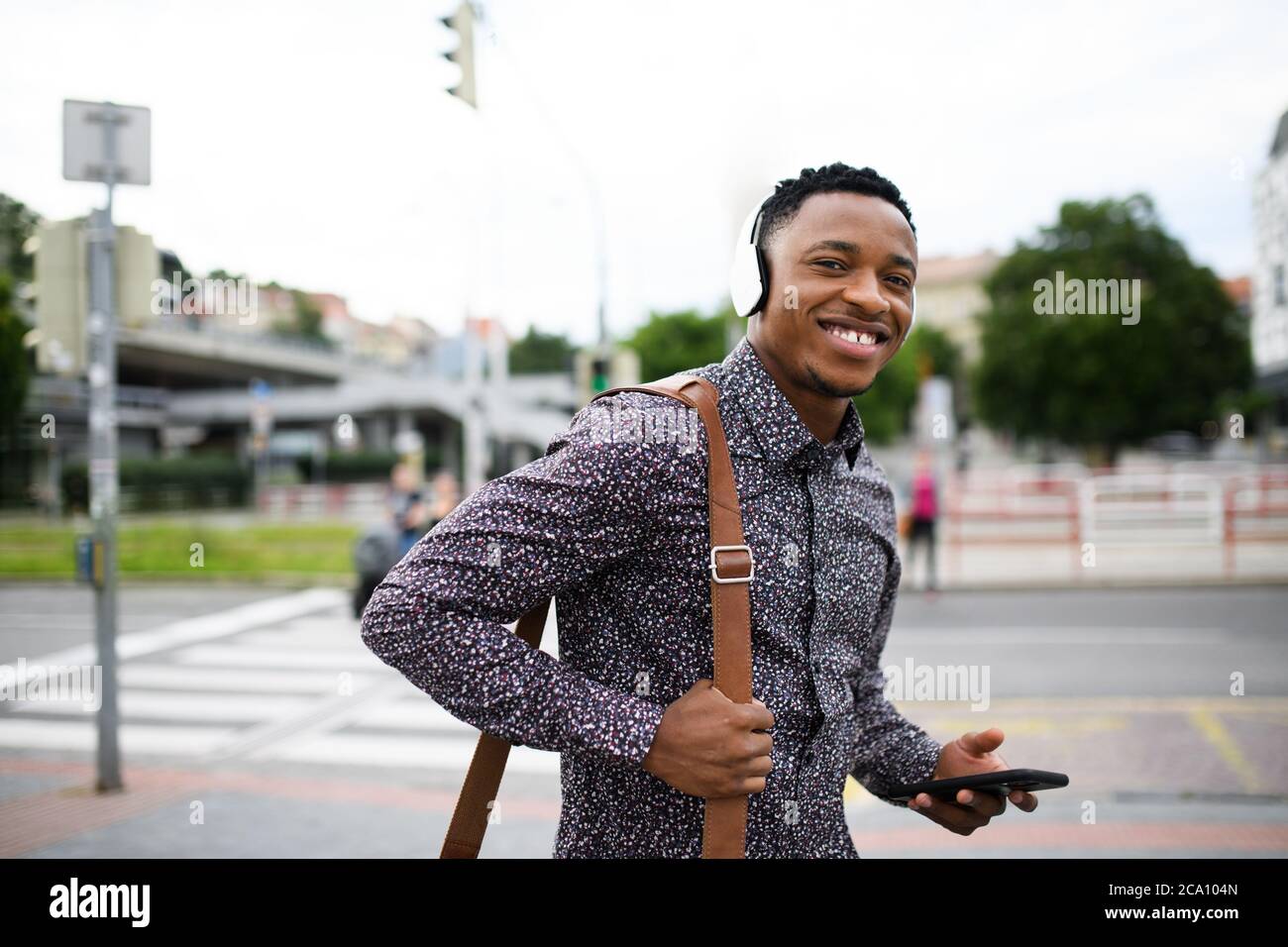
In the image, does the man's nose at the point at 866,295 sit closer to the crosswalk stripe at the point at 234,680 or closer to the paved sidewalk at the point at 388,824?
the paved sidewalk at the point at 388,824

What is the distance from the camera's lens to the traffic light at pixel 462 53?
6.66 m

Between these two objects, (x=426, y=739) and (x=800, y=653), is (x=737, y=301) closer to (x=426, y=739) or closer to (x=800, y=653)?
(x=800, y=653)

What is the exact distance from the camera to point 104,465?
5.33m

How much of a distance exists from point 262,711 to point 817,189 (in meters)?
6.78

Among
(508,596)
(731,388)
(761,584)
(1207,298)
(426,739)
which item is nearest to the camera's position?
(508,596)

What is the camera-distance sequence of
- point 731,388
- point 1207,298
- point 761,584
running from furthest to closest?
1. point 1207,298
2. point 731,388
3. point 761,584

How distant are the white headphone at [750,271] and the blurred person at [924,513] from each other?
448 inches

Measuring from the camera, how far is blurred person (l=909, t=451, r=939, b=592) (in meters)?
12.5

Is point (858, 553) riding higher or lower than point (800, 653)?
higher

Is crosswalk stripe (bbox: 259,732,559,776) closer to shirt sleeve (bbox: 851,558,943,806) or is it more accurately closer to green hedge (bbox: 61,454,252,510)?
shirt sleeve (bbox: 851,558,943,806)

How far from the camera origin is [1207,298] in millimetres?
37562

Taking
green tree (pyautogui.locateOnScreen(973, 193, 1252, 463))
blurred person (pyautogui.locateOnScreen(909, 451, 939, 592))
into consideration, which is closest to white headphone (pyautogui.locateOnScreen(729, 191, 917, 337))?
blurred person (pyautogui.locateOnScreen(909, 451, 939, 592))
